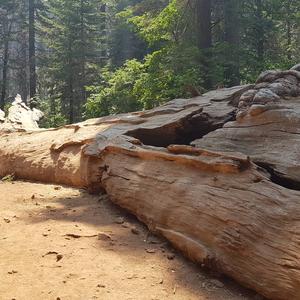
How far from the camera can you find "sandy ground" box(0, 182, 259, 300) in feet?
11.1

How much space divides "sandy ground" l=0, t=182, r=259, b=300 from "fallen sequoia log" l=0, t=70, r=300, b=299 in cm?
21

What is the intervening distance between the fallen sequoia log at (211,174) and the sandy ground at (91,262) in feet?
0.69

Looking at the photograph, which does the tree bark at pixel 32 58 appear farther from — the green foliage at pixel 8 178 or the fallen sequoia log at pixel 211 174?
the fallen sequoia log at pixel 211 174

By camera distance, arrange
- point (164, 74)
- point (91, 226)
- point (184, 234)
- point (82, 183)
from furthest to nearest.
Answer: point (164, 74)
point (82, 183)
point (91, 226)
point (184, 234)

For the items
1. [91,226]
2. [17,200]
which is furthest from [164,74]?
[91,226]

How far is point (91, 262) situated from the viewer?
13.0ft

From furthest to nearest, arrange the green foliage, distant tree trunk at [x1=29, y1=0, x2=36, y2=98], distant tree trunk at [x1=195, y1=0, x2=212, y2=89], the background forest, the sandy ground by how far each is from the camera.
A: distant tree trunk at [x1=29, y1=0, x2=36, y2=98] → distant tree trunk at [x1=195, y1=0, x2=212, y2=89] → the background forest → the green foliage → the sandy ground

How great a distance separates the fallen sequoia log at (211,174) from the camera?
342cm

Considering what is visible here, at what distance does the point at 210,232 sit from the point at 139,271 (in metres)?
0.82

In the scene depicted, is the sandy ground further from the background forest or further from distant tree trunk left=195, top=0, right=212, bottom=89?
distant tree trunk left=195, top=0, right=212, bottom=89

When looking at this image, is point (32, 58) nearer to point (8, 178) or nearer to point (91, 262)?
point (8, 178)

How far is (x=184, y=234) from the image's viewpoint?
13.8ft

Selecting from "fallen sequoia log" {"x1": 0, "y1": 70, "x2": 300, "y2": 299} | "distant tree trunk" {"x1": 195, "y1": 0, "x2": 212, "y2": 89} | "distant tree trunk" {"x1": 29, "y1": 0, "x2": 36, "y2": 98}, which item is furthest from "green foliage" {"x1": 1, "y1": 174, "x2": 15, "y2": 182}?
"distant tree trunk" {"x1": 29, "y1": 0, "x2": 36, "y2": 98}

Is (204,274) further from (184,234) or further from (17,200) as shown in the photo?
(17,200)
